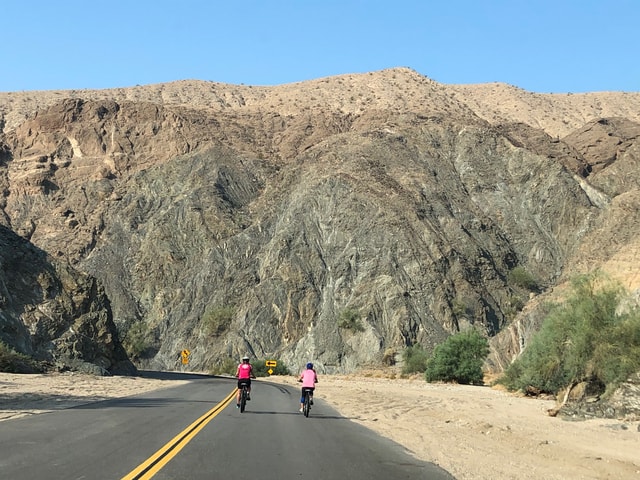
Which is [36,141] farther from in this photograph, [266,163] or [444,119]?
[444,119]

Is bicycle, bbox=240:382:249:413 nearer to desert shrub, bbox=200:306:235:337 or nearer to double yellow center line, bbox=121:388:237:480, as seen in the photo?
double yellow center line, bbox=121:388:237:480

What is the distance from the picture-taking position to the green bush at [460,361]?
151ft

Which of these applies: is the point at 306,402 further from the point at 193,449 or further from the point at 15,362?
the point at 15,362

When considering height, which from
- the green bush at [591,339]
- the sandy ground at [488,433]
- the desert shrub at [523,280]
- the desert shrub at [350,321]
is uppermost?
the desert shrub at [523,280]

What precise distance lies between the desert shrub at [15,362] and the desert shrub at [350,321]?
32.9 m

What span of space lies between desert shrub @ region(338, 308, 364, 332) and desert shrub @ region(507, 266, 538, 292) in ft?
65.5

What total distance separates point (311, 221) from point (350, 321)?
18079mm

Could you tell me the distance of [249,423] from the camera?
1584 cm

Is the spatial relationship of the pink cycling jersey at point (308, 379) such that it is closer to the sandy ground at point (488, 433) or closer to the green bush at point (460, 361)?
the sandy ground at point (488, 433)

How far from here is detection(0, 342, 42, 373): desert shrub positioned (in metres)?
36.2

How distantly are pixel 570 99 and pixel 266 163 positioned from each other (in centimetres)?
9943

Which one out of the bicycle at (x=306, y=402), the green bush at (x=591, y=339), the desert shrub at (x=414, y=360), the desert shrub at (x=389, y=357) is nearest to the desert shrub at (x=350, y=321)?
the desert shrub at (x=389, y=357)

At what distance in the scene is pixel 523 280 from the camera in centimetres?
7412

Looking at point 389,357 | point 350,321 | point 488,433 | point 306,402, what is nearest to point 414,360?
point 389,357
